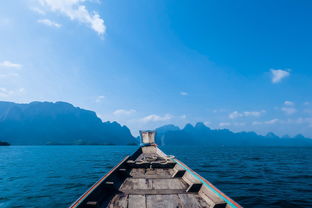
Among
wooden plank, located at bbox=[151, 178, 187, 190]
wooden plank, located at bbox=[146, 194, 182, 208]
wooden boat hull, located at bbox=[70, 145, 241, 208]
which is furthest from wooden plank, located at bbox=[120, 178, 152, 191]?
wooden plank, located at bbox=[146, 194, 182, 208]

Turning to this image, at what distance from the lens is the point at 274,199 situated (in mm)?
10805

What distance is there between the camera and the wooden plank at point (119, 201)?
5.20m

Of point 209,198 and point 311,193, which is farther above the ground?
point 209,198

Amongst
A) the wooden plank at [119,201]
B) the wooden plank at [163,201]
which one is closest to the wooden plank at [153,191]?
the wooden plank at [163,201]

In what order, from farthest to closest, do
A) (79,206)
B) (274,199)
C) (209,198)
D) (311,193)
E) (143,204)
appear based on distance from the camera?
(311,193) → (274,199) → (209,198) → (143,204) → (79,206)

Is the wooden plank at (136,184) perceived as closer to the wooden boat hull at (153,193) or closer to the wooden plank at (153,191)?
the wooden boat hull at (153,193)

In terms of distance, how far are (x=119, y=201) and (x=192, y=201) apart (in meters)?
2.46

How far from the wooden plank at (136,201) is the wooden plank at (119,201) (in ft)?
0.54

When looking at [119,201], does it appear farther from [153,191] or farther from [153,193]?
[153,191]

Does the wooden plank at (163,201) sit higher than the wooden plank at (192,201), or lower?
higher

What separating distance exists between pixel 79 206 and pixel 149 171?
5.91m

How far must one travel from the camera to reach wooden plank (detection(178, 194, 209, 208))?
5340mm

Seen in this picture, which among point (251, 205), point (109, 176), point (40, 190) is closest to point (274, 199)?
point (251, 205)

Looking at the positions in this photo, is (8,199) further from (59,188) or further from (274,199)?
(274,199)
